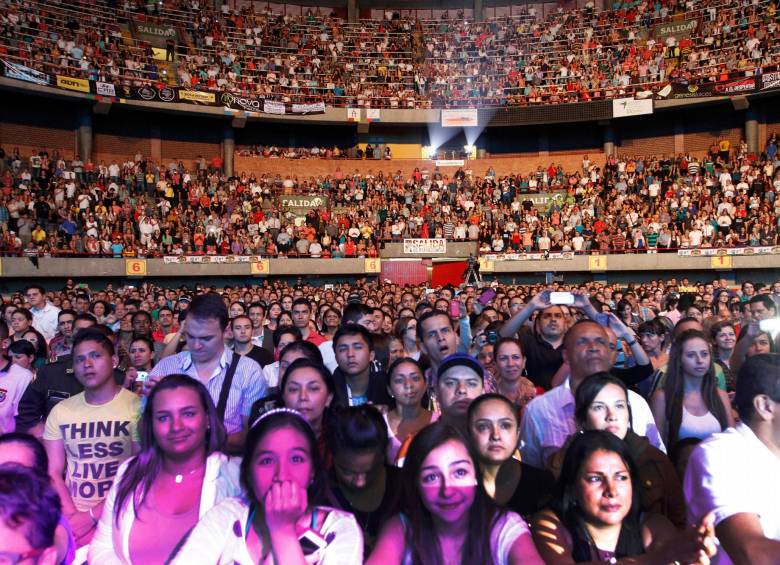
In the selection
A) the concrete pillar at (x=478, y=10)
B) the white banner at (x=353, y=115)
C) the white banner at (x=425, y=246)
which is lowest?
the white banner at (x=425, y=246)

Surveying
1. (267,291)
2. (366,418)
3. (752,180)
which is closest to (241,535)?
(366,418)

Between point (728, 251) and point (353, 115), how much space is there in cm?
1846

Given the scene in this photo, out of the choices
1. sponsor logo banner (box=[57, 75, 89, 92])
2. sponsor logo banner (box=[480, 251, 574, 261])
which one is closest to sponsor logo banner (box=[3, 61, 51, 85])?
sponsor logo banner (box=[57, 75, 89, 92])

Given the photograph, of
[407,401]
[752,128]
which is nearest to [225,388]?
[407,401]

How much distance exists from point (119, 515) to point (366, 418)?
46.1 inches

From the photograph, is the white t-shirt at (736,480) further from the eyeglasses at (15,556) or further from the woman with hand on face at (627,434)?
the eyeglasses at (15,556)

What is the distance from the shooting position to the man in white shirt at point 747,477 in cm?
211

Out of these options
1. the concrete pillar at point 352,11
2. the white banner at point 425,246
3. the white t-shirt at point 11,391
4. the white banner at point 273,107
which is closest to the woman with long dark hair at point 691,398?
the white t-shirt at point 11,391

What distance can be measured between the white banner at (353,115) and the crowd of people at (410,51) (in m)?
0.95

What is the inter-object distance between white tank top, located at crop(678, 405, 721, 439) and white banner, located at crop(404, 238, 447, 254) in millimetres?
22889

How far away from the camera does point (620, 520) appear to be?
250cm

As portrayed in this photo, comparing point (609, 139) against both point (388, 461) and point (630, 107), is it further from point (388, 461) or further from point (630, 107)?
point (388, 461)

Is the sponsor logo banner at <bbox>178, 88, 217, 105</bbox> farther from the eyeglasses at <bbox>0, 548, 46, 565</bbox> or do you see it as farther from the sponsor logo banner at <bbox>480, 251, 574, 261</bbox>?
the eyeglasses at <bbox>0, 548, 46, 565</bbox>

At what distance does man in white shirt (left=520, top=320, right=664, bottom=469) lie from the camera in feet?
11.8
